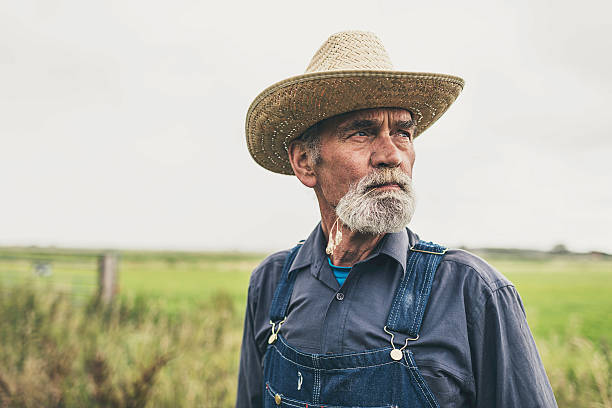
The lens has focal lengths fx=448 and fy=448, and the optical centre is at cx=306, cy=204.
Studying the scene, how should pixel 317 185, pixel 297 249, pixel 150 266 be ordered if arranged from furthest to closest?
pixel 150 266 → pixel 297 249 → pixel 317 185

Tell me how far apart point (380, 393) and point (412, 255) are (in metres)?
0.57

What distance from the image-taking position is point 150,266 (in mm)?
24641

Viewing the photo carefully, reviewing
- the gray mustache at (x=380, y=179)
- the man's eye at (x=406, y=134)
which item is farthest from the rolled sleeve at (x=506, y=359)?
the man's eye at (x=406, y=134)

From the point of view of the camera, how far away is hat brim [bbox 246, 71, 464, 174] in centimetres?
191

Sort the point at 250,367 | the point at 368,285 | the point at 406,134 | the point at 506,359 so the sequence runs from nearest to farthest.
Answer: the point at 506,359
the point at 368,285
the point at 406,134
the point at 250,367

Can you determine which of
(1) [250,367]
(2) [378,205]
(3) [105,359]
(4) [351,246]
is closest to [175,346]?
(3) [105,359]

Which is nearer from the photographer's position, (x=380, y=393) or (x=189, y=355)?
(x=380, y=393)

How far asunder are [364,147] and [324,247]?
543 millimetres

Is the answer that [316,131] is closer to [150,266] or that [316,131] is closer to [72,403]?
[72,403]

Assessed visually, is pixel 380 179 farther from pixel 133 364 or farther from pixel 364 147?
pixel 133 364

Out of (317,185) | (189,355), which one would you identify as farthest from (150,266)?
(317,185)

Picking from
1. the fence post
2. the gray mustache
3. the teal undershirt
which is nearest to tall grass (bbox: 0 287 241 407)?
the fence post

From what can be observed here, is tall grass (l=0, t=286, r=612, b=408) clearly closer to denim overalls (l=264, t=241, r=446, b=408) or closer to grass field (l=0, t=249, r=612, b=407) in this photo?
grass field (l=0, t=249, r=612, b=407)

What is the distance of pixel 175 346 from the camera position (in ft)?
17.6
